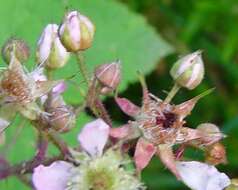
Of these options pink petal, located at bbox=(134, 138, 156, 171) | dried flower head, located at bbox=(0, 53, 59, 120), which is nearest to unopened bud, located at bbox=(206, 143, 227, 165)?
pink petal, located at bbox=(134, 138, 156, 171)

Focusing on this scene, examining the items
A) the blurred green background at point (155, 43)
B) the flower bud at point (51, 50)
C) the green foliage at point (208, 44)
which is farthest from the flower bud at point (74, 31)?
the green foliage at point (208, 44)

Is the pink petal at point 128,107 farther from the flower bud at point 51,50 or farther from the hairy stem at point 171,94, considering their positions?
the flower bud at point 51,50

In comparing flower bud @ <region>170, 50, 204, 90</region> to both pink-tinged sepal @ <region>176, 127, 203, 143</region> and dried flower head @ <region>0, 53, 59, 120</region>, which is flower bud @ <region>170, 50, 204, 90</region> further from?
dried flower head @ <region>0, 53, 59, 120</region>

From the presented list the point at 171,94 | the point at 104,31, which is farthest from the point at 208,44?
the point at 171,94

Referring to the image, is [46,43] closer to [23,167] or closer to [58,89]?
[58,89]

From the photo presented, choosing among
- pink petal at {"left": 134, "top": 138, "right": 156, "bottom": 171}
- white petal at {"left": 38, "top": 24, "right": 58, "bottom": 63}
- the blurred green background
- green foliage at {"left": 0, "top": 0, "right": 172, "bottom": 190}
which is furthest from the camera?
the blurred green background

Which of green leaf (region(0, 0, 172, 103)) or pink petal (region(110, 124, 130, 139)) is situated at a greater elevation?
pink petal (region(110, 124, 130, 139))

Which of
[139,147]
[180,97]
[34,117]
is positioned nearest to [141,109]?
[139,147]

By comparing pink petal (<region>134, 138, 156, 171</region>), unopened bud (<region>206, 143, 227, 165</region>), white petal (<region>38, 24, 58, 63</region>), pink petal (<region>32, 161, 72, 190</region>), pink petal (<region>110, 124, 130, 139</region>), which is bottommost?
unopened bud (<region>206, 143, 227, 165</region>)
